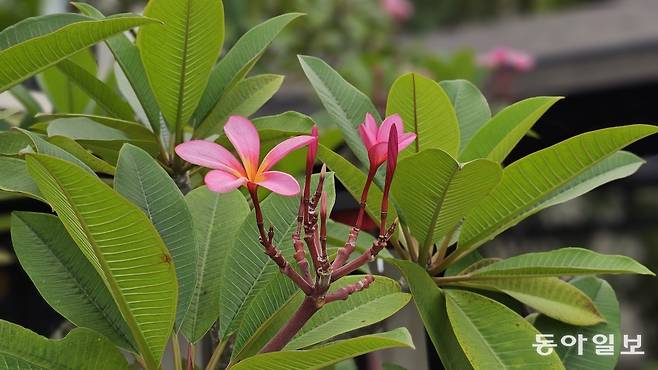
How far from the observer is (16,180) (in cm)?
55

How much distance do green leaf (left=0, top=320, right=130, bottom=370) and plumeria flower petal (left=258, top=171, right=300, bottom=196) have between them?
165 mm

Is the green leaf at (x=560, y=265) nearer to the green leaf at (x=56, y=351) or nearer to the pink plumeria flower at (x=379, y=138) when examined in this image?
the pink plumeria flower at (x=379, y=138)

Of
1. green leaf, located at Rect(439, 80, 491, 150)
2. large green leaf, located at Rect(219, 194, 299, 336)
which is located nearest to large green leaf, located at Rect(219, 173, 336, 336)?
large green leaf, located at Rect(219, 194, 299, 336)

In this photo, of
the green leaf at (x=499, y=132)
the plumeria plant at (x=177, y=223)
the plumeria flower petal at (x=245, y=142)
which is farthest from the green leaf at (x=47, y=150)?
the green leaf at (x=499, y=132)

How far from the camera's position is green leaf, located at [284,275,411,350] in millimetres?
545

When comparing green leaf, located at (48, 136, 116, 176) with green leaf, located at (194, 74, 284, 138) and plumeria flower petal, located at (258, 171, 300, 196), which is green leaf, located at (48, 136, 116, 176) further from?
plumeria flower petal, located at (258, 171, 300, 196)

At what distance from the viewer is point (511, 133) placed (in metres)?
0.63

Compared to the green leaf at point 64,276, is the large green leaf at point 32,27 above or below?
above

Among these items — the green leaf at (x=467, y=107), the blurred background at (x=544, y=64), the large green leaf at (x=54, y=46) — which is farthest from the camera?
the blurred background at (x=544, y=64)

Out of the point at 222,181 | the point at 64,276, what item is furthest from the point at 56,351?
the point at 222,181

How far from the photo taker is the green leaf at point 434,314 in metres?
0.59

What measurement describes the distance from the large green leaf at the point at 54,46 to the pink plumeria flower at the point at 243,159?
111 millimetres

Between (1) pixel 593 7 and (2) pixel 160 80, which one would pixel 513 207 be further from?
(1) pixel 593 7

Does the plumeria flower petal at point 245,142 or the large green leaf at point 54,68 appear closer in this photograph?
the plumeria flower petal at point 245,142
